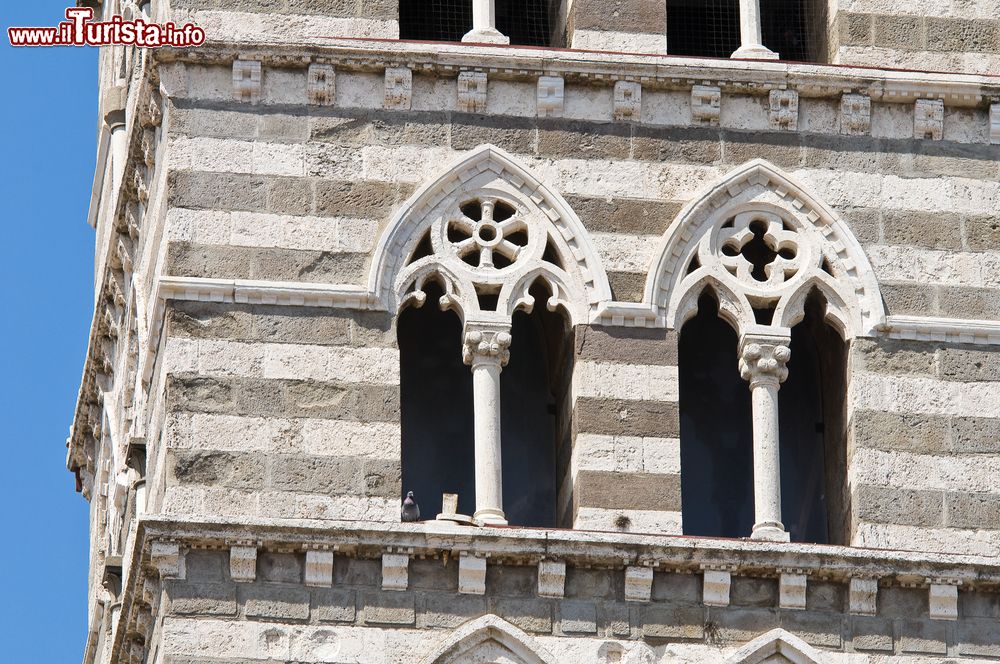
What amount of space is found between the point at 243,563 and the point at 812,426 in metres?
3.97

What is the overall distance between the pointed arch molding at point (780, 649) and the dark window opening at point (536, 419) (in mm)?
1709

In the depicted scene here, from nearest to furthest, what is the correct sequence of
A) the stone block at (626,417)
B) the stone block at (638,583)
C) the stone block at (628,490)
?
the stone block at (638,583) → the stone block at (628,490) → the stone block at (626,417)

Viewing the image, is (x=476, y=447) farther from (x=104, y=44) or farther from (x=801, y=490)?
(x=104, y=44)

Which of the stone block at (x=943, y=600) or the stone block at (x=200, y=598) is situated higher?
the stone block at (x=943, y=600)

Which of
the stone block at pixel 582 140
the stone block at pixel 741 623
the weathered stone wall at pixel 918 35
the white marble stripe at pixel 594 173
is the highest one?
the weathered stone wall at pixel 918 35

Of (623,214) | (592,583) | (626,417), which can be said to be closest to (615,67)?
(623,214)

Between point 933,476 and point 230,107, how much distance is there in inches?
189

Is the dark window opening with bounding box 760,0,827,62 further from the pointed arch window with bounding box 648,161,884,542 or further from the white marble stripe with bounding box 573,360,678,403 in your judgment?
the white marble stripe with bounding box 573,360,678,403

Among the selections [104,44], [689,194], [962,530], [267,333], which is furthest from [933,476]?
[104,44]

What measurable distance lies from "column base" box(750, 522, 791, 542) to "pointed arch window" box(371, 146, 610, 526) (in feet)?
3.81

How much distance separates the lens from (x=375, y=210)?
2386cm

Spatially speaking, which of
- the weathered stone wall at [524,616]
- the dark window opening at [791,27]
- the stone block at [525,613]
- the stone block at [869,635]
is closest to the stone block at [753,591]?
the weathered stone wall at [524,616]

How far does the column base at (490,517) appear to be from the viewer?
23.1 metres

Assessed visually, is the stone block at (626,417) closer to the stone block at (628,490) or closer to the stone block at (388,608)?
the stone block at (628,490)
